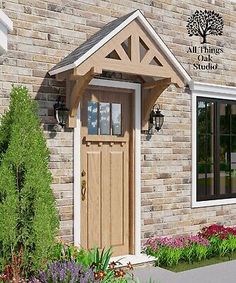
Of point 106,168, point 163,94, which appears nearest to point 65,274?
point 106,168

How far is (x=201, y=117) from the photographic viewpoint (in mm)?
7828

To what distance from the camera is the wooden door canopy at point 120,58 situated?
17.9ft

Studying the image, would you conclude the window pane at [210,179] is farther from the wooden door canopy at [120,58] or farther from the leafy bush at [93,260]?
the leafy bush at [93,260]

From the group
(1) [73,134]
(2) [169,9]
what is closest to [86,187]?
(1) [73,134]

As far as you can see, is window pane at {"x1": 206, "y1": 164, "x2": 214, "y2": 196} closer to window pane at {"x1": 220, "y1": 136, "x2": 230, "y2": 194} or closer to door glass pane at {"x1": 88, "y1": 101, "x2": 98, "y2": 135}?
window pane at {"x1": 220, "y1": 136, "x2": 230, "y2": 194}

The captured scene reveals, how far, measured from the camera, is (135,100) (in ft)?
22.2

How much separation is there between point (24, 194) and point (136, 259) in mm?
2540

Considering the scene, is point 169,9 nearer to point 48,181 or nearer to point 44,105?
point 44,105

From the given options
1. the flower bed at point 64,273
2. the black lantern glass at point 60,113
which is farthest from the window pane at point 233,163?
the flower bed at point 64,273

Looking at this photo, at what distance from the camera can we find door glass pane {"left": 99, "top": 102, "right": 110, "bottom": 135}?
21.5 feet

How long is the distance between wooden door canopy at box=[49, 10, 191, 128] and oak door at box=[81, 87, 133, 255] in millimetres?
495

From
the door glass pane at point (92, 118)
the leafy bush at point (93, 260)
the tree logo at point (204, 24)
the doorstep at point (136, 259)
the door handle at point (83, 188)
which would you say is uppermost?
the tree logo at point (204, 24)

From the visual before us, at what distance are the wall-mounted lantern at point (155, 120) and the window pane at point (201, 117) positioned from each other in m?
1.11

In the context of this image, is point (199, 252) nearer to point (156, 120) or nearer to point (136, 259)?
point (136, 259)
